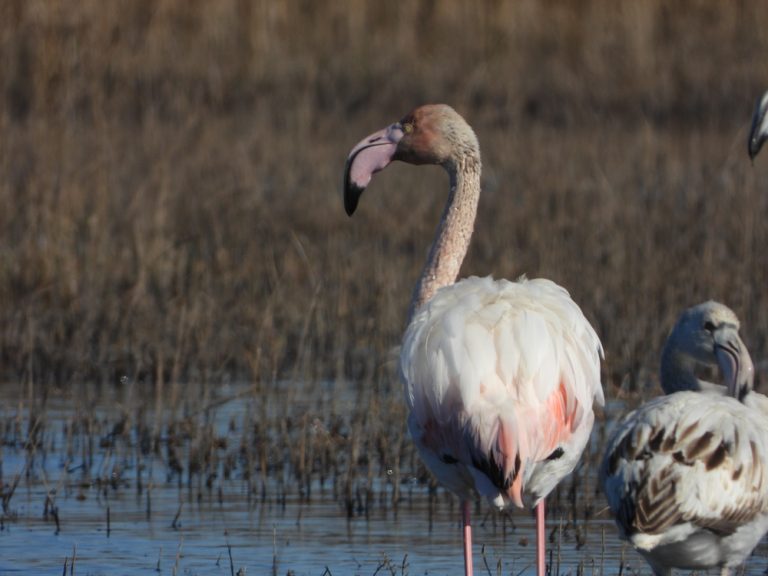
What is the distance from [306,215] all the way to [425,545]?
547 centimetres

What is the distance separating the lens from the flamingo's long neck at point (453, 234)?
219 inches

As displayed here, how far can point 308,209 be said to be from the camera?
11.3 meters

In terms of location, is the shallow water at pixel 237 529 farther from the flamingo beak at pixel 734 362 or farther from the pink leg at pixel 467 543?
the flamingo beak at pixel 734 362

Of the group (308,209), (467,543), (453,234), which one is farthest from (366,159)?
(308,209)

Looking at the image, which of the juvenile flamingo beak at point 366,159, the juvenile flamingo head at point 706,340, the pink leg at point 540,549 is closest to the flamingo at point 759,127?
the juvenile flamingo head at point 706,340

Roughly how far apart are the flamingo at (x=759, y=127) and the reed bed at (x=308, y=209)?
4.56 ft

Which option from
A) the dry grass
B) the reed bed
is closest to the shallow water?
the reed bed

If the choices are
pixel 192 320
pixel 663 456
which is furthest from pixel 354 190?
pixel 192 320

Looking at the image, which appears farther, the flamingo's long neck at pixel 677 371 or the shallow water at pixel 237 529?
the flamingo's long neck at pixel 677 371

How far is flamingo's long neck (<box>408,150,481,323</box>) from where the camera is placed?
5574 mm

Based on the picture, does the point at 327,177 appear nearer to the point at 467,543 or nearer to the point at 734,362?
→ the point at 734,362

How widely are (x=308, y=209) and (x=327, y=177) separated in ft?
3.26

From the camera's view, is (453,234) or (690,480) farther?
(453,234)

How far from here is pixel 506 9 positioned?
1708cm
